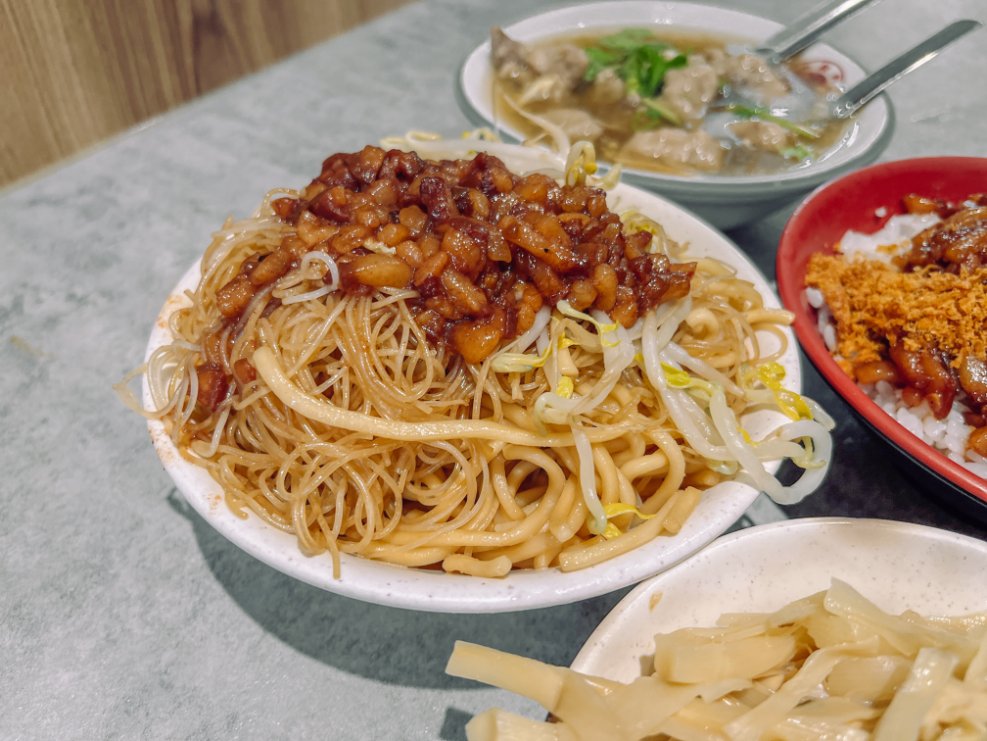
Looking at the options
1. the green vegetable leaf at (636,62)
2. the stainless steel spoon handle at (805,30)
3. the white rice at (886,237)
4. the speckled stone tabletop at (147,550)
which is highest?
the stainless steel spoon handle at (805,30)

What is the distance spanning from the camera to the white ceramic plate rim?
225 cm

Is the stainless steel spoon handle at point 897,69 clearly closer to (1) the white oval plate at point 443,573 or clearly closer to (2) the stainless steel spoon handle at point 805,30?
(2) the stainless steel spoon handle at point 805,30

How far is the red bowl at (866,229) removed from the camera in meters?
1.52

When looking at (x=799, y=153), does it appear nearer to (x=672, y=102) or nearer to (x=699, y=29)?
(x=672, y=102)

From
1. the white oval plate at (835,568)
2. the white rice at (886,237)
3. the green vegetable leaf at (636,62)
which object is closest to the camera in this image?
the white oval plate at (835,568)

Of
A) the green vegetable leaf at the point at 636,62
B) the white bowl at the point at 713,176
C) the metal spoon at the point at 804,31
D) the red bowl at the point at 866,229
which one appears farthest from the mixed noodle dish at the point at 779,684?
the metal spoon at the point at 804,31

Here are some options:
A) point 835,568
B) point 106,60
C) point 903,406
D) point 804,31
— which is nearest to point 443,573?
point 835,568

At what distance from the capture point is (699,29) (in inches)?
139

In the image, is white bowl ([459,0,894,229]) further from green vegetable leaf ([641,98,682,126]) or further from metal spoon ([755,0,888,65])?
green vegetable leaf ([641,98,682,126])

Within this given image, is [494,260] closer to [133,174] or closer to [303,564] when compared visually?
[303,564]

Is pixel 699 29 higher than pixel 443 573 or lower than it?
higher

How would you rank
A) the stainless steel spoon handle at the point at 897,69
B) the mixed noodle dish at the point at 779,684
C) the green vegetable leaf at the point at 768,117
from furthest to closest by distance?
the green vegetable leaf at the point at 768,117, the stainless steel spoon handle at the point at 897,69, the mixed noodle dish at the point at 779,684

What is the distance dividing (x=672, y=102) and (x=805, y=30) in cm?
85

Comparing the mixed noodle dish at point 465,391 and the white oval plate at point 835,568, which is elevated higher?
the mixed noodle dish at point 465,391
